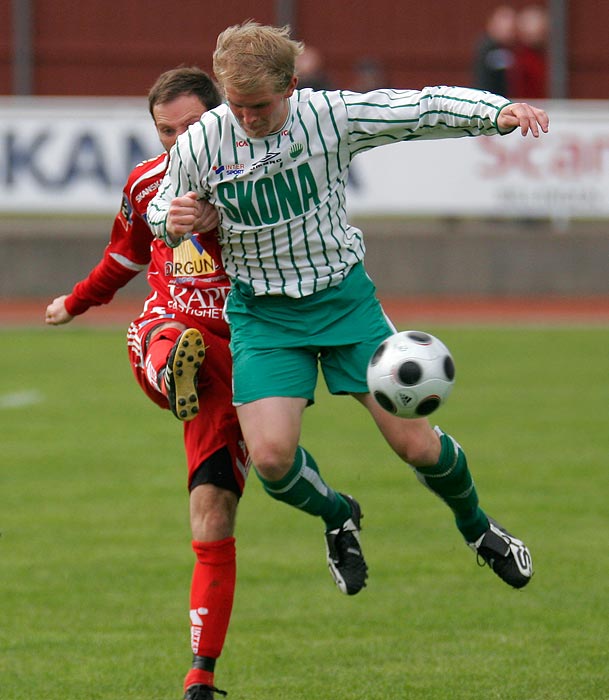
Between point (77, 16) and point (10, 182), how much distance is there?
332 inches

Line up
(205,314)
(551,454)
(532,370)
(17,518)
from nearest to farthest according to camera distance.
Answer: (205,314) → (17,518) → (551,454) → (532,370)

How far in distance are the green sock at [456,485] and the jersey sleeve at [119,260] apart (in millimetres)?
1413

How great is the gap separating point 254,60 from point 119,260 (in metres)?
1.37

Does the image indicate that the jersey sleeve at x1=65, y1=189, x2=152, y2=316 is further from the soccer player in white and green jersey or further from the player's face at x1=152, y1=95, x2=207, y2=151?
the soccer player in white and green jersey

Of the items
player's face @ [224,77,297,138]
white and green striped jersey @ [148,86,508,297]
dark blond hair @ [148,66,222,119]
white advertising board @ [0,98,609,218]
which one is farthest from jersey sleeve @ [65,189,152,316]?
white advertising board @ [0,98,609,218]

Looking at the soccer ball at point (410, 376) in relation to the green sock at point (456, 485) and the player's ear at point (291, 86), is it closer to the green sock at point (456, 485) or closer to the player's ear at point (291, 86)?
the green sock at point (456, 485)

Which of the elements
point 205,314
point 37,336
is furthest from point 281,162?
point 37,336

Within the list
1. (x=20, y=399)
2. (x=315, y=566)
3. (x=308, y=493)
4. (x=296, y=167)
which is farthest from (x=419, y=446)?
(x=20, y=399)

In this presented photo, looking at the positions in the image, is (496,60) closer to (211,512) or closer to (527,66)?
(527,66)

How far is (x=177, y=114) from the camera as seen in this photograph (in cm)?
569

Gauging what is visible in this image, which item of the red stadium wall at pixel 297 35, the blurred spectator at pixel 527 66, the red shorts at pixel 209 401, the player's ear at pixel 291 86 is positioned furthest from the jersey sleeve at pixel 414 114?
the red stadium wall at pixel 297 35

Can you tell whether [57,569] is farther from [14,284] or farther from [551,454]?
[14,284]

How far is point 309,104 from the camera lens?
551cm

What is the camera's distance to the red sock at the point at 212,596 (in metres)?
5.47
